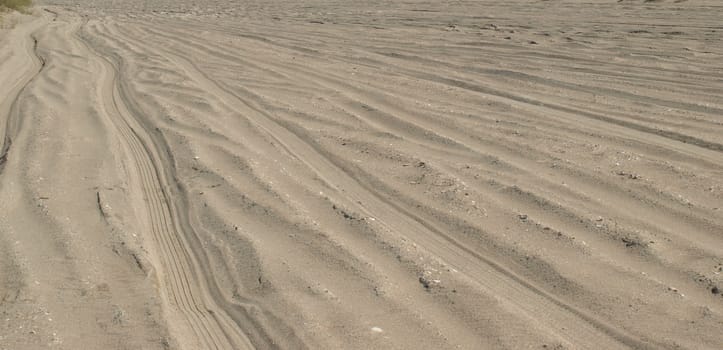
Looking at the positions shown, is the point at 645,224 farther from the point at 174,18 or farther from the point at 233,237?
the point at 174,18

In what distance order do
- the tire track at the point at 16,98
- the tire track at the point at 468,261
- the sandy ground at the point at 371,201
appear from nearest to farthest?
the tire track at the point at 468,261 → the sandy ground at the point at 371,201 → the tire track at the point at 16,98

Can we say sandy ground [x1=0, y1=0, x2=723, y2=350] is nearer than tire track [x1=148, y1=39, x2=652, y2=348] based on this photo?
No

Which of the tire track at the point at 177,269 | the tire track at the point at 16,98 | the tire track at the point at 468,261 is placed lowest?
the tire track at the point at 16,98

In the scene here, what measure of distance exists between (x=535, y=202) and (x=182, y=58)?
6.55 meters

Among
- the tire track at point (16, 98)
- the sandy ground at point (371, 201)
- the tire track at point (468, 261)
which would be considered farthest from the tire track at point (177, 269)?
the tire track at point (468, 261)

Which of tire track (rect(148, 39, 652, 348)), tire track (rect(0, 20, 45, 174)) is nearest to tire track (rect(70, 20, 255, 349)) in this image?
tire track (rect(0, 20, 45, 174))

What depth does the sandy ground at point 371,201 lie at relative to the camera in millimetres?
3133

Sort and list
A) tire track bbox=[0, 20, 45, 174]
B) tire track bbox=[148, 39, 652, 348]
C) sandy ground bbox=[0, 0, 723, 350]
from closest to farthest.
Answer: tire track bbox=[148, 39, 652, 348]
sandy ground bbox=[0, 0, 723, 350]
tire track bbox=[0, 20, 45, 174]

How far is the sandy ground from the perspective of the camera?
10.3ft

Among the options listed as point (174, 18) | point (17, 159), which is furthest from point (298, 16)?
point (17, 159)

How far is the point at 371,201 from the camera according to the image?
4.47 meters

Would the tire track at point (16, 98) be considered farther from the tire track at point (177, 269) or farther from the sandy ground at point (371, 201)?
the tire track at point (177, 269)

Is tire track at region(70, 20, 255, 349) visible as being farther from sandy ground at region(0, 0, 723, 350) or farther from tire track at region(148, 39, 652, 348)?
tire track at region(148, 39, 652, 348)

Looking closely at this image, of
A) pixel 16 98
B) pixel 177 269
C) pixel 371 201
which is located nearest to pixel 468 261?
pixel 371 201
